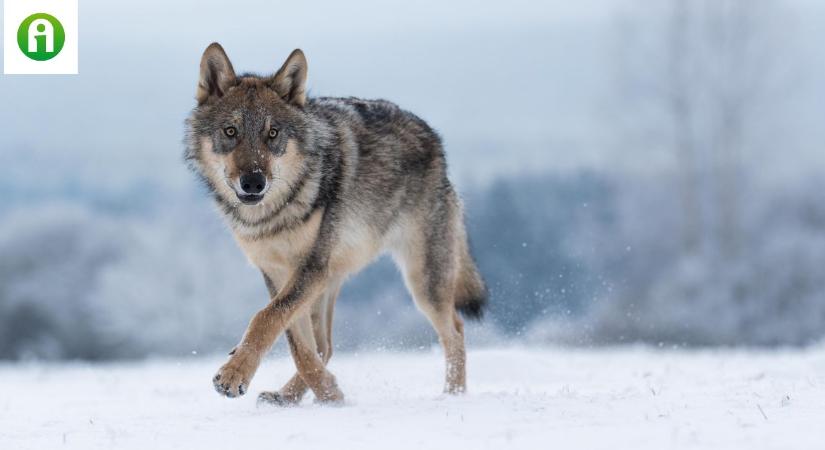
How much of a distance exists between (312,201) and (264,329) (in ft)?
2.61

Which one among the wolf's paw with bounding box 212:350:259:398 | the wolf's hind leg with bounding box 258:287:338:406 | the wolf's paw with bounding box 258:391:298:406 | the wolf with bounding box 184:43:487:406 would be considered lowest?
the wolf's paw with bounding box 258:391:298:406

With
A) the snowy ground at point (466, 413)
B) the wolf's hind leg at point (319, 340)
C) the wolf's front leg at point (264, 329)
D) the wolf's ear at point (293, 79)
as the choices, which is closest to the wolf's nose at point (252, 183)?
the wolf's front leg at point (264, 329)

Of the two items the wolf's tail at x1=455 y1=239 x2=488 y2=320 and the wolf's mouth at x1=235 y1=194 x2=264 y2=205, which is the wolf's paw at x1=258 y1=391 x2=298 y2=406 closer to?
the wolf's mouth at x1=235 y1=194 x2=264 y2=205

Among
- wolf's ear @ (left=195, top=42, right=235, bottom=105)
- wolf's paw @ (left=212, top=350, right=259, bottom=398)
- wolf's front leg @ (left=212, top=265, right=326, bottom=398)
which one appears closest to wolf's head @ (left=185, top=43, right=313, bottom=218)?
wolf's ear @ (left=195, top=42, right=235, bottom=105)

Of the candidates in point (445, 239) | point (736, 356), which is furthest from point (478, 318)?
point (736, 356)

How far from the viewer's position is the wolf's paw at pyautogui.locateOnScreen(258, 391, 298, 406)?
5930mm

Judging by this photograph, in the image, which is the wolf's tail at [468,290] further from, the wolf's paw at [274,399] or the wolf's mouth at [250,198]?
the wolf's mouth at [250,198]

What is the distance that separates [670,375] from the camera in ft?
26.6

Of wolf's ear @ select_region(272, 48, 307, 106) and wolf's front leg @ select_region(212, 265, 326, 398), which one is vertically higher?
wolf's ear @ select_region(272, 48, 307, 106)

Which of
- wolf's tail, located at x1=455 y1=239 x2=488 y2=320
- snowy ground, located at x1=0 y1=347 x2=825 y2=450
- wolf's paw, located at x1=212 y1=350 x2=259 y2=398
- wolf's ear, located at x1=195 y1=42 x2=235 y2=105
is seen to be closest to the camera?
snowy ground, located at x1=0 y1=347 x2=825 y2=450

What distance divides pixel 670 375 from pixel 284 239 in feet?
13.3

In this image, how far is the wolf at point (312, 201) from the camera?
5.24m

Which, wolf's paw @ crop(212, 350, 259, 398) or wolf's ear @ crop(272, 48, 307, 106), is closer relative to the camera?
wolf's paw @ crop(212, 350, 259, 398)

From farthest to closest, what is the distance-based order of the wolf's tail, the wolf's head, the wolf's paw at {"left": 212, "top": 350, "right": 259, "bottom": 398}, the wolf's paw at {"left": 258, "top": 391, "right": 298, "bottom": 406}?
the wolf's tail, the wolf's paw at {"left": 258, "top": 391, "right": 298, "bottom": 406}, the wolf's head, the wolf's paw at {"left": 212, "top": 350, "right": 259, "bottom": 398}
